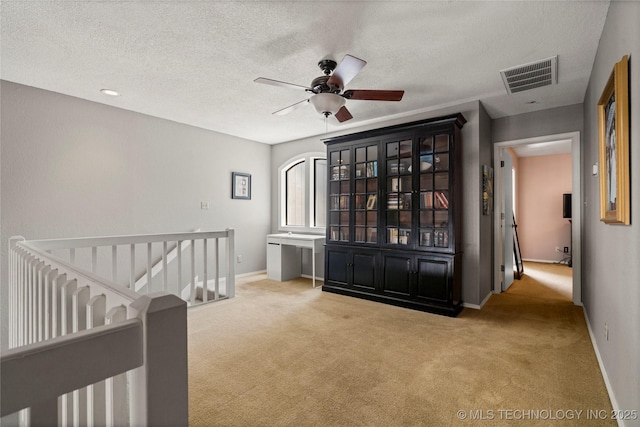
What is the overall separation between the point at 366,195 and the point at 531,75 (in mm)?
2181

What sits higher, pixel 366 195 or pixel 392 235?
pixel 366 195

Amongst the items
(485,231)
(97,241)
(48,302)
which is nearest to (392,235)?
(485,231)

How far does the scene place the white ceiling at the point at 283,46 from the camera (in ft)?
6.87

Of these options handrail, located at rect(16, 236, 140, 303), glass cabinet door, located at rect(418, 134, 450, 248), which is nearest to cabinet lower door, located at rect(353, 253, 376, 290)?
glass cabinet door, located at rect(418, 134, 450, 248)

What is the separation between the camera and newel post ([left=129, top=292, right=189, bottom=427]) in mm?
656

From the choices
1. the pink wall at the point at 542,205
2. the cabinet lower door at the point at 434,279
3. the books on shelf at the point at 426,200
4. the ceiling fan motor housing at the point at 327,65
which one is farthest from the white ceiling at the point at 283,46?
the pink wall at the point at 542,205

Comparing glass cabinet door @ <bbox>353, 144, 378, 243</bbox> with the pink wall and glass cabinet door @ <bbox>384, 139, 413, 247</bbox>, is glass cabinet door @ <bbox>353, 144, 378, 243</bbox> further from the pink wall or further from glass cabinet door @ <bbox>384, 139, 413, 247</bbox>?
the pink wall

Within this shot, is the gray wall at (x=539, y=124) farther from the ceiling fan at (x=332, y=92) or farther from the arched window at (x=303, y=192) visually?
the arched window at (x=303, y=192)

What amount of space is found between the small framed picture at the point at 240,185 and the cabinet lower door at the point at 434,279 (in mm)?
3306

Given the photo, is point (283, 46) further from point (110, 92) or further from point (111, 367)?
point (111, 367)

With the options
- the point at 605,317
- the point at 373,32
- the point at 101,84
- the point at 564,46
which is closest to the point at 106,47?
the point at 101,84

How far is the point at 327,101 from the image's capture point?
2.66m

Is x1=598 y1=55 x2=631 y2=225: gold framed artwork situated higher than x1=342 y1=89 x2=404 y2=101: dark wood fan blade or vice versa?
x1=342 y1=89 x2=404 y2=101: dark wood fan blade

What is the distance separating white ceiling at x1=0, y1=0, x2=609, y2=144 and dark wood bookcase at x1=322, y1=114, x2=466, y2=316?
0.63m
